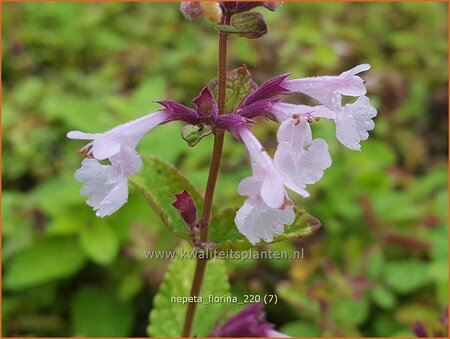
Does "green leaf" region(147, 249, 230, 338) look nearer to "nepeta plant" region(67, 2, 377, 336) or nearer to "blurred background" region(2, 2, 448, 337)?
"nepeta plant" region(67, 2, 377, 336)

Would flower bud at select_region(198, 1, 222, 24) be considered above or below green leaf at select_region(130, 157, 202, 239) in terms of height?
above

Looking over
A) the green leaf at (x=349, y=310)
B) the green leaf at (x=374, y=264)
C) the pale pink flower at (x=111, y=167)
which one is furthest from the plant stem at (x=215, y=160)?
the green leaf at (x=374, y=264)

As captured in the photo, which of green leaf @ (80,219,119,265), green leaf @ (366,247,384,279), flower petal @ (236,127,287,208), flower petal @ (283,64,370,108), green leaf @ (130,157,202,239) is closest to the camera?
flower petal @ (236,127,287,208)

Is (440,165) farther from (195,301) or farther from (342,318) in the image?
(195,301)

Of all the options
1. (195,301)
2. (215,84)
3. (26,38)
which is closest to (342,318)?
(195,301)

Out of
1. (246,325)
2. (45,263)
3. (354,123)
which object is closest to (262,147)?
(354,123)

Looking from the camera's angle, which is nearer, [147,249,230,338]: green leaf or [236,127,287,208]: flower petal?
[236,127,287,208]: flower petal

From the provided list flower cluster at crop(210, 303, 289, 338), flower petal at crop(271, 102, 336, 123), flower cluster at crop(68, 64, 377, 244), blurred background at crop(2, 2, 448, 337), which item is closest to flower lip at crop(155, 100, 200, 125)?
flower cluster at crop(68, 64, 377, 244)

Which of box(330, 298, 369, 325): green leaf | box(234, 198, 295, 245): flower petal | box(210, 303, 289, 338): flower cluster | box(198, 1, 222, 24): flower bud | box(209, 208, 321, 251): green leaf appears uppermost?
box(198, 1, 222, 24): flower bud
